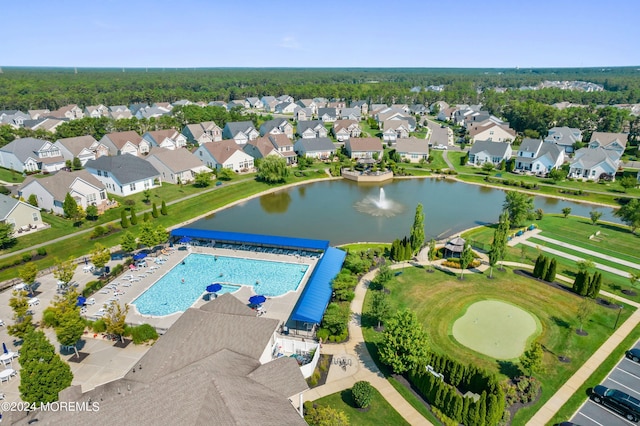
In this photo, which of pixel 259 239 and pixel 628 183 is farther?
pixel 628 183

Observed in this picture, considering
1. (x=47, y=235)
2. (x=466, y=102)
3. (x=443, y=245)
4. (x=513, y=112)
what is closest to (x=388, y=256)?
(x=443, y=245)

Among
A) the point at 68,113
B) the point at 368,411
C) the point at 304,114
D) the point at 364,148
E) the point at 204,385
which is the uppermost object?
the point at 204,385

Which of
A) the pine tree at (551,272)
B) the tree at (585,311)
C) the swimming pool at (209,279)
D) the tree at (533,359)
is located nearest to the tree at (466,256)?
the pine tree at (551,272)

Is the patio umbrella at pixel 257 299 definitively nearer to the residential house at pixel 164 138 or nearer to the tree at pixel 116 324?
the tree at pixel 116 324

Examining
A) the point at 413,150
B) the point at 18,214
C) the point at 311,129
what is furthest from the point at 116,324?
the point at 311,129

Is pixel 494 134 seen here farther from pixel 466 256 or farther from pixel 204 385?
pixel 204 385

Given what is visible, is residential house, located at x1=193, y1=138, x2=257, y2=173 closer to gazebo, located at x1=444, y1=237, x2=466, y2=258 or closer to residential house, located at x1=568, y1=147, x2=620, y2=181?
gazebo, located at x1=444, y1=237, x2=466, y2=258

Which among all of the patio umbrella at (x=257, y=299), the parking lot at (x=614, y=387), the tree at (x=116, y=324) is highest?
the tree at (x=116, y=324)
